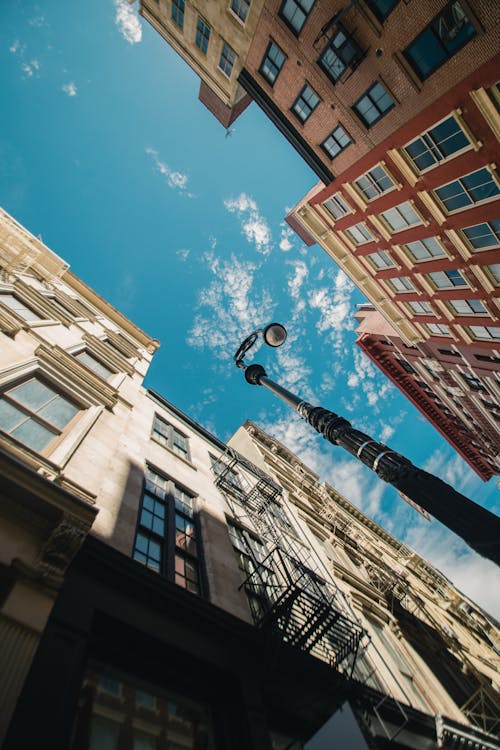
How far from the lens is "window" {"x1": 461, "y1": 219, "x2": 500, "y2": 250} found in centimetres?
1678

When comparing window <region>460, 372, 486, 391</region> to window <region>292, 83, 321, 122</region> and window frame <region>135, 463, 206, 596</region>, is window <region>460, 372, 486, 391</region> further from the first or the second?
window frame <region>135, 463, 206, 596</region>

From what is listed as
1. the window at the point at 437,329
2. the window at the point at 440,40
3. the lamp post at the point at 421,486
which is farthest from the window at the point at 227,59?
the window at the point at 437,329

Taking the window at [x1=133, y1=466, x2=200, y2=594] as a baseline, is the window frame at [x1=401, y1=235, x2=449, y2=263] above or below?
above

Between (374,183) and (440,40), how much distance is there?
7.03 metres

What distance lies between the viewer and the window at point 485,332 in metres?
22.2

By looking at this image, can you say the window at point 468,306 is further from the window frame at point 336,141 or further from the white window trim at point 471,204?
the window frame at point 336,141

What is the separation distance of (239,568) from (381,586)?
15988 millimetres

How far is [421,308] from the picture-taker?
2705 centimetres

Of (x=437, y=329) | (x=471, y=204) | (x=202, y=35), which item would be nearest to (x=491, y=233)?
(x=471, y=204)

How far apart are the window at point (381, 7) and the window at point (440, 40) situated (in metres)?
1.66

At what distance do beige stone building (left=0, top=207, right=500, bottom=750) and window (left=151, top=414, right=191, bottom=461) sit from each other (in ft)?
0.39

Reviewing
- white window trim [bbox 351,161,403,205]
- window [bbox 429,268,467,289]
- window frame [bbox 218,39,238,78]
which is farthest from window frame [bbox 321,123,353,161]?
window [bbox 429,268,467,289]

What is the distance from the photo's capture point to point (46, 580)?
546 cm

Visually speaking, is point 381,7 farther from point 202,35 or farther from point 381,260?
point 381,260
